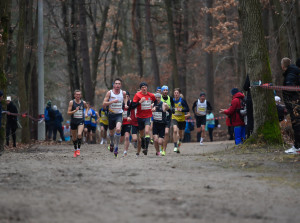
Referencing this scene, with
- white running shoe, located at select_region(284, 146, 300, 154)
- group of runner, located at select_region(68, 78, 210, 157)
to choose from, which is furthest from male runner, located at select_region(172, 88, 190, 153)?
white running shoe, located at select_region(284, 146, 300, 154)

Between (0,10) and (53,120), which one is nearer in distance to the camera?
(0,10)

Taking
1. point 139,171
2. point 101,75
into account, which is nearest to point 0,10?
point 139,171

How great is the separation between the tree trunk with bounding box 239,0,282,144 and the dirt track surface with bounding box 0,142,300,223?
3.26m

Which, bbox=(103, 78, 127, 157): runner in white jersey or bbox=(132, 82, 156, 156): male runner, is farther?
bbox=(103, 78, 127, 157): runner in white jersey

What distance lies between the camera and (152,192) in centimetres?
827

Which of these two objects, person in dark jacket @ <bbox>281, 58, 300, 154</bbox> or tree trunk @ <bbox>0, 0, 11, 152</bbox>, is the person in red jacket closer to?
person in dark jacket @ <bbox>281, 58, 300, 154</bbox>

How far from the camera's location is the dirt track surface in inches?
260

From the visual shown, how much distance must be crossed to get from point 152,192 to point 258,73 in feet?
28.5

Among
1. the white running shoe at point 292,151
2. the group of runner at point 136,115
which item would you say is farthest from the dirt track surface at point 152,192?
the group of runner at point 136,115

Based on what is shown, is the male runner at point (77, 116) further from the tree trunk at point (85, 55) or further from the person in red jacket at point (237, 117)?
the tree trunk at point (85, 55)

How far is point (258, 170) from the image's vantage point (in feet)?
37.3

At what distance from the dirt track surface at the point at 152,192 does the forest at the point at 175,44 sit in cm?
474

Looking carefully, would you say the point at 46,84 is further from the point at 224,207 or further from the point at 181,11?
the point at 224,207

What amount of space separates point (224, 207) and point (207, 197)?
0.74 m
